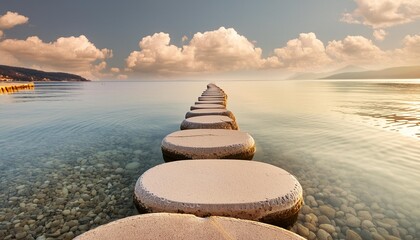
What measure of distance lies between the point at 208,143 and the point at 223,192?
2044 millimetres

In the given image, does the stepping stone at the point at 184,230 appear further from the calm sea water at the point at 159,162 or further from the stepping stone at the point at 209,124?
the stepping stone at the point at 209,124

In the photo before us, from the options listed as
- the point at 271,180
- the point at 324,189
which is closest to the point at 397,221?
the point at 324,189

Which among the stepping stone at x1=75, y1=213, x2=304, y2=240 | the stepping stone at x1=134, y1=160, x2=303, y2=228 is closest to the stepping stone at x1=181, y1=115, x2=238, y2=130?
the stepping stone at x1=134, y1=160, x2=303, y2=228

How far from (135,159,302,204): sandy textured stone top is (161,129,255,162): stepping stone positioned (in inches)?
21.0

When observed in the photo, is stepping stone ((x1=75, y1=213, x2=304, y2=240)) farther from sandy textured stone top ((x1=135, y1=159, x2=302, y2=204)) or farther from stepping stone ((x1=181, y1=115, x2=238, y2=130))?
stepping stone ((x1=181, y1=115, x2=238, y2=130))

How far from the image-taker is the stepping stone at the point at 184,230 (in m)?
2.51

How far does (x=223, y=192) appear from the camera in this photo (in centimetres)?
342

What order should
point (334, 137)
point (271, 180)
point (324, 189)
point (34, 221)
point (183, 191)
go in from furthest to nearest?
point (334, 137) < point (324, 189) < point (34, 221) < point (271, 180) < point (183, 191)

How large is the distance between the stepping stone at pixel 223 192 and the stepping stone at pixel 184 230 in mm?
308

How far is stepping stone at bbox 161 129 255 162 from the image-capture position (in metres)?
5.04

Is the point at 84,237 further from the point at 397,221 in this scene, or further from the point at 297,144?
the point at 297,144

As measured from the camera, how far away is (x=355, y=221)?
15.5ft

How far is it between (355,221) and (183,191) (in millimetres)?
3144

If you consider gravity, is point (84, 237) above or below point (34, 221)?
above
